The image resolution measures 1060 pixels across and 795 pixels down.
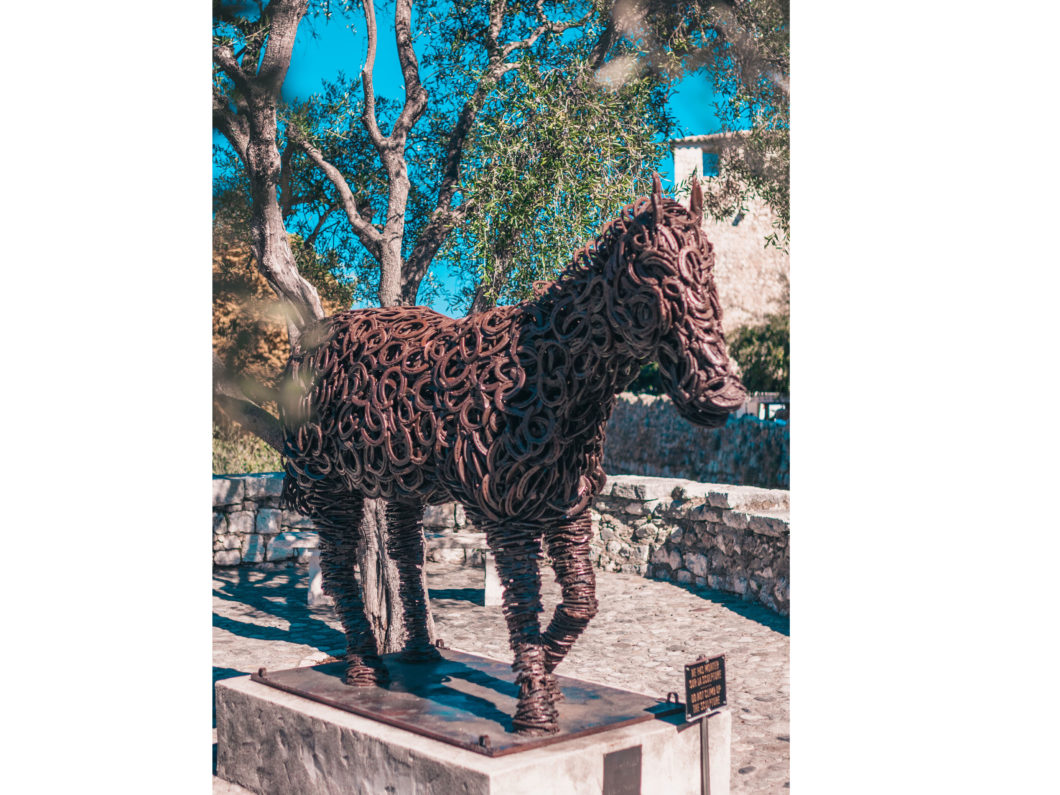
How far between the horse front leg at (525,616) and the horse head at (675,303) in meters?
0.93

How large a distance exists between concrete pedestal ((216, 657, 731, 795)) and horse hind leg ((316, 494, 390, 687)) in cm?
28

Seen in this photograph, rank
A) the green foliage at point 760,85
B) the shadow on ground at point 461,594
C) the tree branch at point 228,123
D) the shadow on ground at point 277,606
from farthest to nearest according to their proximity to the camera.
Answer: the shadow on ground at point 461,594
the shadow on ground at point 277,606
the green foliage at point 760,85
the tree branch at point 228,123

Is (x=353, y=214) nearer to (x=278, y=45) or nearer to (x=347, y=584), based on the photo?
(x=278, y=45)

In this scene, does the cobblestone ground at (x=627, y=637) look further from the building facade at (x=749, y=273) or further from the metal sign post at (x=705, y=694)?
the building facade at (x=749, y=273)

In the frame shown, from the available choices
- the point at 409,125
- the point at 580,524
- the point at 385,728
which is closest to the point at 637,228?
the point at 580,524

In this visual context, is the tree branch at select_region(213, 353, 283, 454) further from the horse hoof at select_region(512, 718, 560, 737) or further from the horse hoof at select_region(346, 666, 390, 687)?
the horse hoof at select_region(512, 718, 560, 737)

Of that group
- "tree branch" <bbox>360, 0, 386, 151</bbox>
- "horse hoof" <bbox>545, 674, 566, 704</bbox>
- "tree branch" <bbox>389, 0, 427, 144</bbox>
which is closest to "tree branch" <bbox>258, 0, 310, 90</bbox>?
"tree branch" <bbox>360, 0, 386, 151</bbox>

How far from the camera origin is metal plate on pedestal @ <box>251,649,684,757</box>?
4.33 meters

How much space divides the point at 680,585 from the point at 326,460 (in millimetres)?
5897

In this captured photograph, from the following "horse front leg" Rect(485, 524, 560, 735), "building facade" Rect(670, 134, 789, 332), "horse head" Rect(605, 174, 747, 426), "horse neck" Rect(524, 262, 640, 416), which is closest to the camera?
"horse head" Rect(605, 174, 747, 426)

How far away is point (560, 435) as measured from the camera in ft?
13.5

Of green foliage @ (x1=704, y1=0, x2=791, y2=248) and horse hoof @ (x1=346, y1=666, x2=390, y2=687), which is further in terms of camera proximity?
green foliage @ (x1=704, y1=0, x2=791, y2=248)

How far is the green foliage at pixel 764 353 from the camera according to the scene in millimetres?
18438

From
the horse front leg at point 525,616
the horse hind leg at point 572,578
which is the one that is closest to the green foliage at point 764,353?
the horse hind leg at point 572,578
